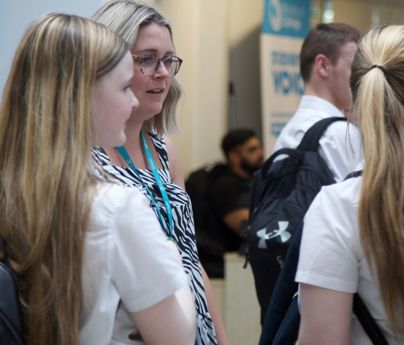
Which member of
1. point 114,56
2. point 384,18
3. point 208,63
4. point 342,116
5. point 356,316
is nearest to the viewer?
point 114,56

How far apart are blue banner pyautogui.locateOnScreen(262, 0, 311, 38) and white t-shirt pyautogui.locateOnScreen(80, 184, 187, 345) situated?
541 centimetres

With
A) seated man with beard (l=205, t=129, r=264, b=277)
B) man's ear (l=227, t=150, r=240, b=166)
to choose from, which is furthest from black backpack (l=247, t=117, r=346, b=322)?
man's ear (l=227, t=150, r=240, b=166)

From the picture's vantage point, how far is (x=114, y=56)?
67.9 inches

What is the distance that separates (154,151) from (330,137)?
0.76 meters

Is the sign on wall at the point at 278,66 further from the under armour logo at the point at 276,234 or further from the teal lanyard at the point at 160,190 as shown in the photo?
the teal lanyard at the point at 160,190

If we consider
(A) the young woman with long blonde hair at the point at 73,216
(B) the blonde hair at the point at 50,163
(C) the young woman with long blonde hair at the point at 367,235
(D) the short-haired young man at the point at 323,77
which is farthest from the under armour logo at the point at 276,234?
(B) the blonde hair at the point at 50,163

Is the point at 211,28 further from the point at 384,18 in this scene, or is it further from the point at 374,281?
the point at 374,281

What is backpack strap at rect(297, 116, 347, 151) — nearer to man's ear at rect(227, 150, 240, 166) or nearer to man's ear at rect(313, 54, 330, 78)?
man's ear at rect(313, 54, 330, 78)

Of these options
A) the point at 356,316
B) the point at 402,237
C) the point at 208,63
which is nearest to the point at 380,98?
the point at 402,237

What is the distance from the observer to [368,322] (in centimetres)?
181

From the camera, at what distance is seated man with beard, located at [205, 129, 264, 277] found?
5.66 meters

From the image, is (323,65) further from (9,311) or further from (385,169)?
(9,311)

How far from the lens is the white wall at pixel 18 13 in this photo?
274cm

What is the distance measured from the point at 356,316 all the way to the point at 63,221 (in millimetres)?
668
